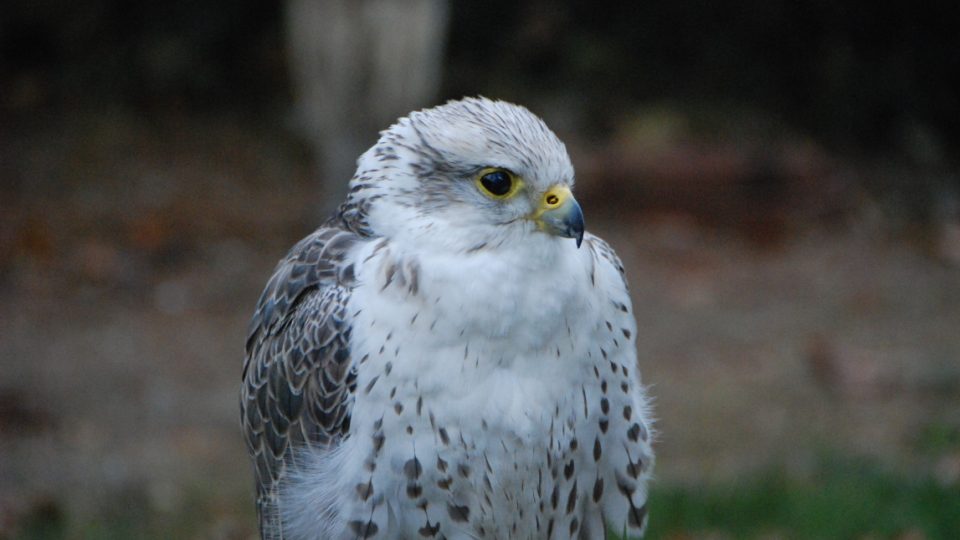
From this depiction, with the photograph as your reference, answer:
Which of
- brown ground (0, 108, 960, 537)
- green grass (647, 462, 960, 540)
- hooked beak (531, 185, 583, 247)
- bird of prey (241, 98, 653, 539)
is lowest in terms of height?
brown ground (0, 108, 960, 537)

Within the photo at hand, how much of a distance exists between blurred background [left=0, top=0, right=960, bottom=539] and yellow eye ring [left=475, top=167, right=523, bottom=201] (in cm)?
184

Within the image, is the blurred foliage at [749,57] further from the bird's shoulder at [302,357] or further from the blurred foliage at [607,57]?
the bird's shoulder at [302,357]

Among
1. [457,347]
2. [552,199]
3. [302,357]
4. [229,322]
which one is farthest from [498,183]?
[229,322]

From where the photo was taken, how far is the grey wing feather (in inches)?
111

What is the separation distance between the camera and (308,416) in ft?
9.59

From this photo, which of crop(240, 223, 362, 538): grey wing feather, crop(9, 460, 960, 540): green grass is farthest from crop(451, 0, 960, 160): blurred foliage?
crop(240, 223, 362, 538): grey wing feather

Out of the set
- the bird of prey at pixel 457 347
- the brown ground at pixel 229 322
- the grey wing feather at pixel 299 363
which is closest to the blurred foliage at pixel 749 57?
the brown ground at pixel 229 322

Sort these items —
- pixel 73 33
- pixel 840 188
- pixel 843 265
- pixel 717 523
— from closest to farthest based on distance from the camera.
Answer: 1. pixel 717 523
2. pixel 843 265
3. pixel 840 188
4. pixel 73 33

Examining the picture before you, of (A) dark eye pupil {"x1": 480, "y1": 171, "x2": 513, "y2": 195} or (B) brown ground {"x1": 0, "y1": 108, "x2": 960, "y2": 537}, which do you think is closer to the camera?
(A) dark eye pupil {"x1": 480, "y1": 171, "x2": 513, "y2": 195}

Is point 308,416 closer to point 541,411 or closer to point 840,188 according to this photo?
point 541,411

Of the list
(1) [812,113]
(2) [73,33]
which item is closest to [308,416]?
(1) [812,113]

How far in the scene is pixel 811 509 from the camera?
427cm

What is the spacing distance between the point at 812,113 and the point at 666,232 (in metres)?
1.71

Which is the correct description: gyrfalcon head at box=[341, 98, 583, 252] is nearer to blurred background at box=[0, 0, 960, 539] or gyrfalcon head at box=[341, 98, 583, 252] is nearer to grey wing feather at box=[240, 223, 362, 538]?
grey wing feather at box=[240, 223, 362, 538]
